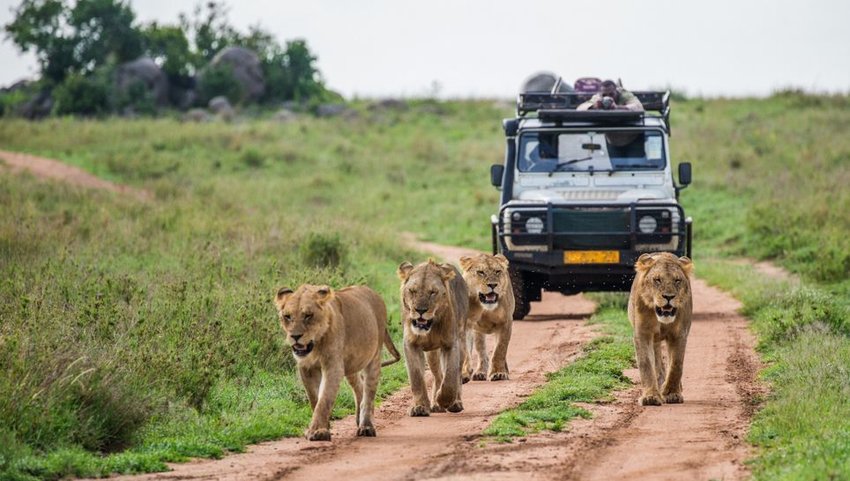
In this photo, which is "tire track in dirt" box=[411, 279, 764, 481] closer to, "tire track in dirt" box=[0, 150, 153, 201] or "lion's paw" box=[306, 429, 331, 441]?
"lion's paw" box=[306, 429, 331, 441]

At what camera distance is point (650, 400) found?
10.8 m

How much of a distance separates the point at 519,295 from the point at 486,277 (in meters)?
4.75

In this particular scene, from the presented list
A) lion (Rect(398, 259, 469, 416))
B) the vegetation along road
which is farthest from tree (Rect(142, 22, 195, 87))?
lion (Rect(398, 259, 469, 416))

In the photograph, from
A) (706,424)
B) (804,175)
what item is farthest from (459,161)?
(706,424)

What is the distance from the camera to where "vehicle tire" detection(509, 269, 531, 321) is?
55.1 ft

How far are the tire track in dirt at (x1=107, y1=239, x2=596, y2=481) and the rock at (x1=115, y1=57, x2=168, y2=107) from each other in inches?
1761

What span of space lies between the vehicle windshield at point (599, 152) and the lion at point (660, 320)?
615 cm

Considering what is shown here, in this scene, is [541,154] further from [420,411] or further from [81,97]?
[81,97]

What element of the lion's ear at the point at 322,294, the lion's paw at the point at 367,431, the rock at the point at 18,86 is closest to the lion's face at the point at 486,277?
Answer: the lion's paw at the point at 367,431

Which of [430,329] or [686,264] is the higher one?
[686,264]

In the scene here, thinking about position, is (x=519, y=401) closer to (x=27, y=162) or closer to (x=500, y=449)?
(x=500, y=449)

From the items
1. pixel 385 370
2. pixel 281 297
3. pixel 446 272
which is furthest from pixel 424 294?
pixel 385 370

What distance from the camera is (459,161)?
40625mm

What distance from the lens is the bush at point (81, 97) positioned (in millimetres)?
54188
